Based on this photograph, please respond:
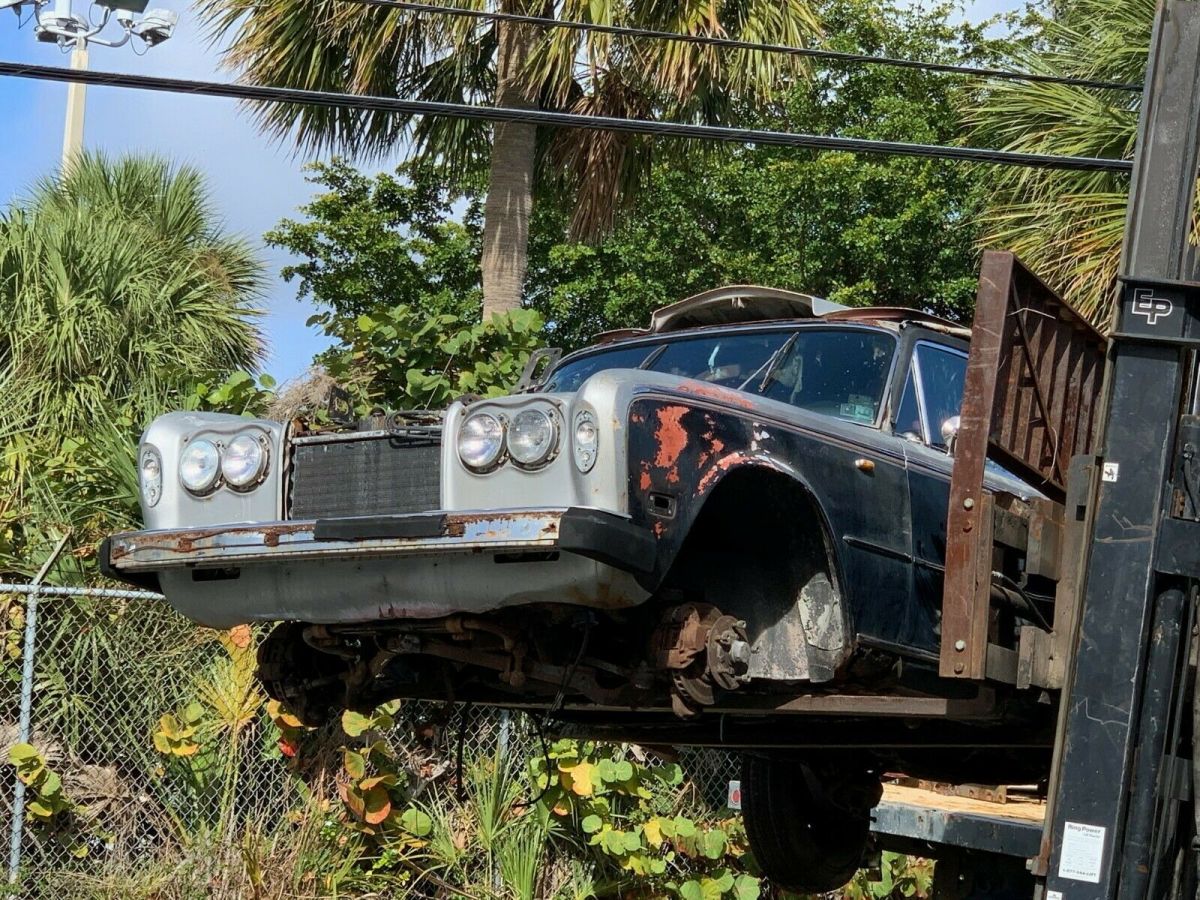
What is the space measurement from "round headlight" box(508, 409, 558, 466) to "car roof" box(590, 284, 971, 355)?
1.72 metres

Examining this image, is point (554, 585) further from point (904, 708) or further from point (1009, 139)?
point (1009, 139)

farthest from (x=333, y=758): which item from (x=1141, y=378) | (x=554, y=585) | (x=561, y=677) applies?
(x=1141, y=378)

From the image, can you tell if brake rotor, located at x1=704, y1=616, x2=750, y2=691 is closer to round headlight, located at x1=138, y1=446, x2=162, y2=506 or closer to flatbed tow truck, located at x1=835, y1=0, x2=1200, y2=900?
flatbed tow truck, located at x1=835, y1=0, x2=1200, y2=900

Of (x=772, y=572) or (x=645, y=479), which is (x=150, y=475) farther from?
(x=772, y=572)

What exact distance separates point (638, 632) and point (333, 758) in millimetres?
4853

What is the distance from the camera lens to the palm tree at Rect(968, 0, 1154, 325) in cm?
1140

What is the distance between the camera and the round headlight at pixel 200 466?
531cm

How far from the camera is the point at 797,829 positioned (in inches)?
285

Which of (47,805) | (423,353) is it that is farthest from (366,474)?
(423,353)

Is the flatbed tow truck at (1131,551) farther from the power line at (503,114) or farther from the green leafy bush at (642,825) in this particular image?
the green leafy bush at (642,825)

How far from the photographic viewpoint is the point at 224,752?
30.3ft

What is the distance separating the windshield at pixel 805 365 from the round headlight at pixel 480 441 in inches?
57.0

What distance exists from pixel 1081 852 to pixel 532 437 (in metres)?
1.82

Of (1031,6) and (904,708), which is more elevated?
(1031,6)
